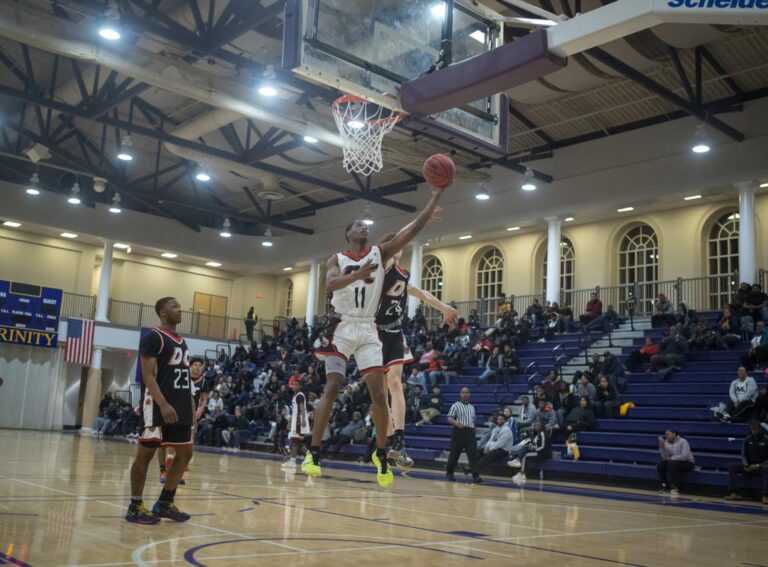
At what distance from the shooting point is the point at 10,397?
26625 millimetres

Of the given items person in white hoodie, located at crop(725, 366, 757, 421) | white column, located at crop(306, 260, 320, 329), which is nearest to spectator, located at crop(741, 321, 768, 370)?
person in white hoodie, located at crop(725, 366, 757, 421)

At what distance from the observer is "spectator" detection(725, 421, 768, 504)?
1125 cm

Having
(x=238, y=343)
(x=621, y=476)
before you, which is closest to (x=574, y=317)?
(x=621, y=476)

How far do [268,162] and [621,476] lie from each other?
15.0 meters

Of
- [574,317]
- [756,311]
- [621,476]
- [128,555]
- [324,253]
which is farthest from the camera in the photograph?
[324,253]

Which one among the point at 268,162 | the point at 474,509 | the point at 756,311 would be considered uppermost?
the point at 268,162

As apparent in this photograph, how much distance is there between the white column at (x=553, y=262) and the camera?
21703 millimetres

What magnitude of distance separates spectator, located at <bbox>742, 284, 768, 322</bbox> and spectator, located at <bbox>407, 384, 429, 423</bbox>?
7.05 metres

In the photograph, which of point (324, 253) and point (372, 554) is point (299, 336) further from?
point (372, 554)

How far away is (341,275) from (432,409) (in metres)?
12.5

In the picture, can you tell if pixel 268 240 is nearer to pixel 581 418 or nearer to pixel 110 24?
pixel 110 24

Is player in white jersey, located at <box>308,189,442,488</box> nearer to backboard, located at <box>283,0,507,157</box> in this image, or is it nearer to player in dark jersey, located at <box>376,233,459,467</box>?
player in dark jersey, located at <box>376,233,459,467</box>

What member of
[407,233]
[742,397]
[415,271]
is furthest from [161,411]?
[415,271]

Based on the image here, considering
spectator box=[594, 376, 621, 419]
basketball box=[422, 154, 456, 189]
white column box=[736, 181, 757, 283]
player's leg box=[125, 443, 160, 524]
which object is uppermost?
white column box=[736, 181, 757, 283]
